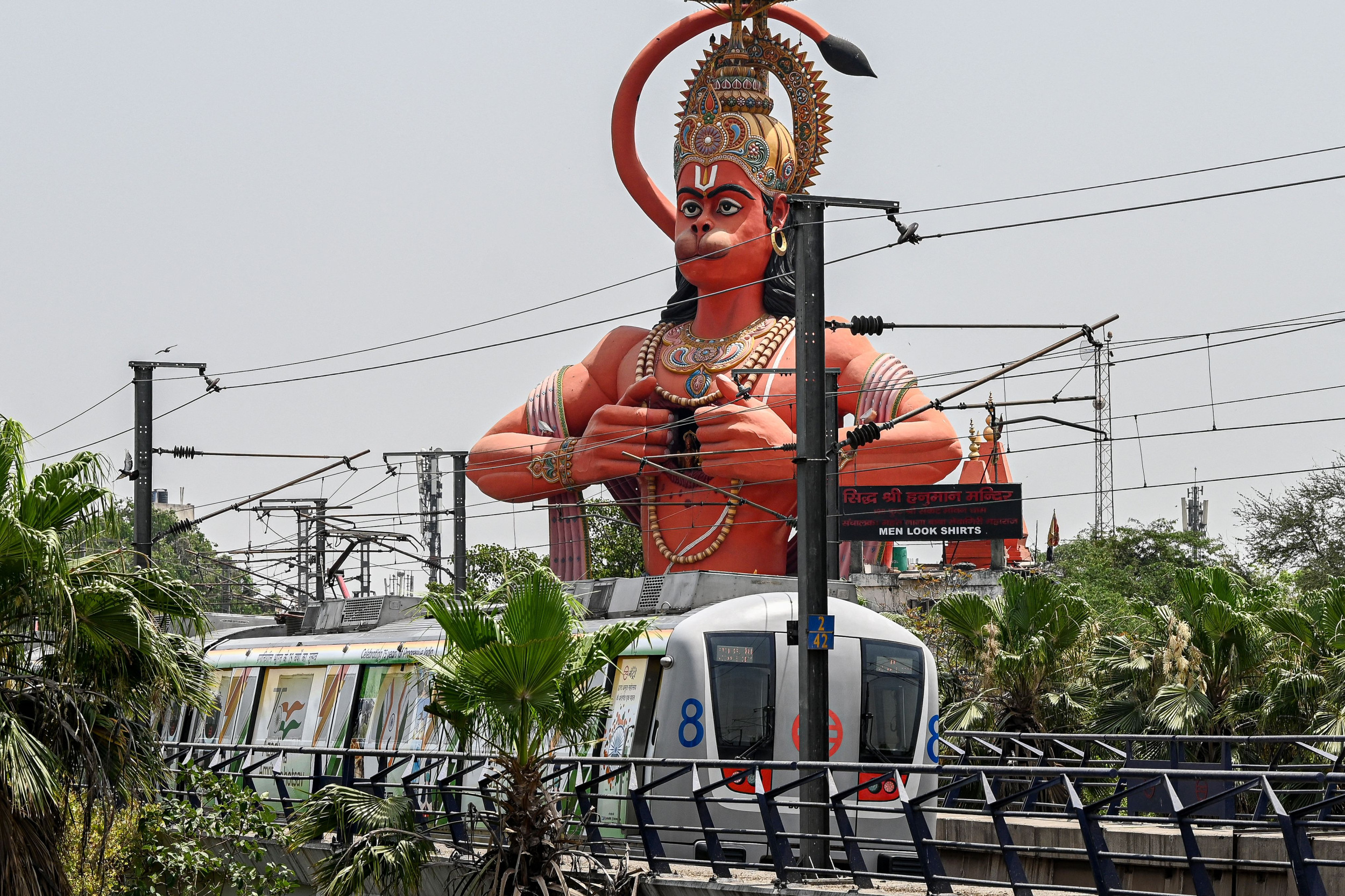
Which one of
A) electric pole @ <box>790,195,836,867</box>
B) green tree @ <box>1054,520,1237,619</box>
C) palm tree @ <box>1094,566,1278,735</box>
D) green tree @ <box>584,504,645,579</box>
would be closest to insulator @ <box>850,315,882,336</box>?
electric pole @ <box>790,195,836,867</box>

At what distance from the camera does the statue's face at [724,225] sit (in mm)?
28938

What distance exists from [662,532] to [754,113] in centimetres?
716

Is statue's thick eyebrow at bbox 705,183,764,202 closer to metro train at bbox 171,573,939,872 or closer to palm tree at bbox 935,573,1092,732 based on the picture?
palm tree at bbox 935,573,1092,732

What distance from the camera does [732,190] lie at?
29.0 m

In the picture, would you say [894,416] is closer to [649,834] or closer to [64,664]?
[649,834]

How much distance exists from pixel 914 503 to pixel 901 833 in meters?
16.3

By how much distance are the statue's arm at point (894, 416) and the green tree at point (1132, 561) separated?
15.0m

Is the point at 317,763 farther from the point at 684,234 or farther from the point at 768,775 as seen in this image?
the point at 684,234

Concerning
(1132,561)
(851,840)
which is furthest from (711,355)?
(1132,561)

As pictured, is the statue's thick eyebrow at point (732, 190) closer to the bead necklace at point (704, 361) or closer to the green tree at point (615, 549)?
the bead necklace at point (704, 361)

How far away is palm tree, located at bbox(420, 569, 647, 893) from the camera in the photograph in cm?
1384

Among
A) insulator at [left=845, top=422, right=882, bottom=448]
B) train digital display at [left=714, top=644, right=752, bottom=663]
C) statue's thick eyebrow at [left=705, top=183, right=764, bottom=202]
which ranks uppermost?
statue's thick eyebrow at [left=705, top=183, right=764, bottom=202]

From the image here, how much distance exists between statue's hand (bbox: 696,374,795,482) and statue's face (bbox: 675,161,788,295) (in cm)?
246

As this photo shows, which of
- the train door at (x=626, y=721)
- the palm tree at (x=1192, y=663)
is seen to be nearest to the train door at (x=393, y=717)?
the train door at (x=626, y=721)
